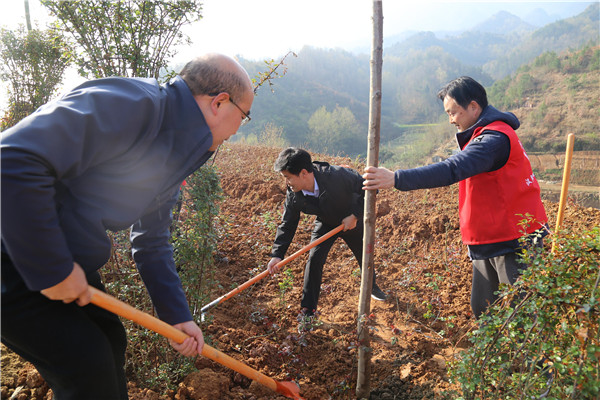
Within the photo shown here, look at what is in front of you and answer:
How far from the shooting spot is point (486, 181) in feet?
8.05

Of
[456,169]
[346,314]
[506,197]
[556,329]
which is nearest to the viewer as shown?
[556,329]

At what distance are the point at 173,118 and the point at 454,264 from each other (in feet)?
13.3

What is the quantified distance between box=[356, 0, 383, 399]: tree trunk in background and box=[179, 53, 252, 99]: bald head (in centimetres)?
113

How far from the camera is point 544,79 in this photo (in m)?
22.2

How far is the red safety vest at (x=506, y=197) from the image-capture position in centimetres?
238

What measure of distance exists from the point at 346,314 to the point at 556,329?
244cm

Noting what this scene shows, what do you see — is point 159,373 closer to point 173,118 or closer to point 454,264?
point 173,118

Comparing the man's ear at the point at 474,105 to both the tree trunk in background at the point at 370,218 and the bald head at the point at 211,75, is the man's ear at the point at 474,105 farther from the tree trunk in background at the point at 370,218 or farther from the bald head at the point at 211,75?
the bald head at the point at 211,75

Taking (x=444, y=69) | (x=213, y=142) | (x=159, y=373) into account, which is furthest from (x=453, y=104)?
(x=444, y=69)

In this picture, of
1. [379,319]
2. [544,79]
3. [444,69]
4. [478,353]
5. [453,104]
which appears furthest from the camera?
[444,69]

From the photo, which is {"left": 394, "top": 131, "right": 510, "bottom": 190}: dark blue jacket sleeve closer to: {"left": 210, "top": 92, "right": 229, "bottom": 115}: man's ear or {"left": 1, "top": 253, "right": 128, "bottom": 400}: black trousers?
{"left": 210, "top": 92, "right": 229, "bottom": 115}: man's ear

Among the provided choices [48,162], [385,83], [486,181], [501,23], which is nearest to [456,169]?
[486,181]

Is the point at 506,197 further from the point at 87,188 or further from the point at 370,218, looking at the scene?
the point at 87,188

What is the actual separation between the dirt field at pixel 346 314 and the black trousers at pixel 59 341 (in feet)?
3.53
